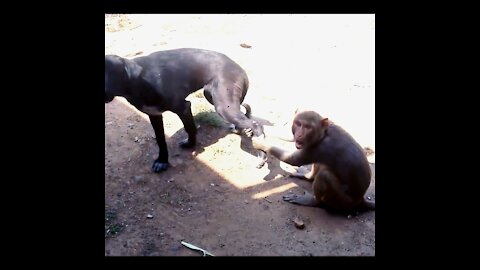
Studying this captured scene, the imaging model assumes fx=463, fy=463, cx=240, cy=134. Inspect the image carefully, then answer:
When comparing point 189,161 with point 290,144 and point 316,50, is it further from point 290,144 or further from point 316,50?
point 316,50

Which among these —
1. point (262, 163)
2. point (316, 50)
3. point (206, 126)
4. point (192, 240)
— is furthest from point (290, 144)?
point (316, 50)

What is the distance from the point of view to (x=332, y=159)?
4.99 metres

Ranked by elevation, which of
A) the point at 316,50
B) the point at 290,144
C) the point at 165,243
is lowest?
the point at 165,243

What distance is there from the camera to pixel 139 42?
383 inches

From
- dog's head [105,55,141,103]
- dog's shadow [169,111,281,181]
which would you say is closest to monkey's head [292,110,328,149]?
dog's shadow [169,111,281,181]

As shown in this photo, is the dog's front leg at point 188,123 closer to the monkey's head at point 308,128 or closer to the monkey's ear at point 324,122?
the monkey's head at point 308,128

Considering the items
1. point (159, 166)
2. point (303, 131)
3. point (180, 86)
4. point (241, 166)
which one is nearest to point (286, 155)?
point (303, 131)

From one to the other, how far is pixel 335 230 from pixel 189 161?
218cm

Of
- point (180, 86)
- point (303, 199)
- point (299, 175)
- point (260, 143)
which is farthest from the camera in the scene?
point (299, 175)

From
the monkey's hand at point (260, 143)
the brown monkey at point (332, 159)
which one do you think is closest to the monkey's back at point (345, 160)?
the brown monkey at point (332, 159)

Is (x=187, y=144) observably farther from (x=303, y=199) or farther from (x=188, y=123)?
(x=303, y=199)

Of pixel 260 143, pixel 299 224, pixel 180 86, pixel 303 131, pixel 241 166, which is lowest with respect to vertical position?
pixel 299 224

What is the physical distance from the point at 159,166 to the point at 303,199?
6.23 ft

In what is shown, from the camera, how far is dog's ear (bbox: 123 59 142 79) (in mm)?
5234
